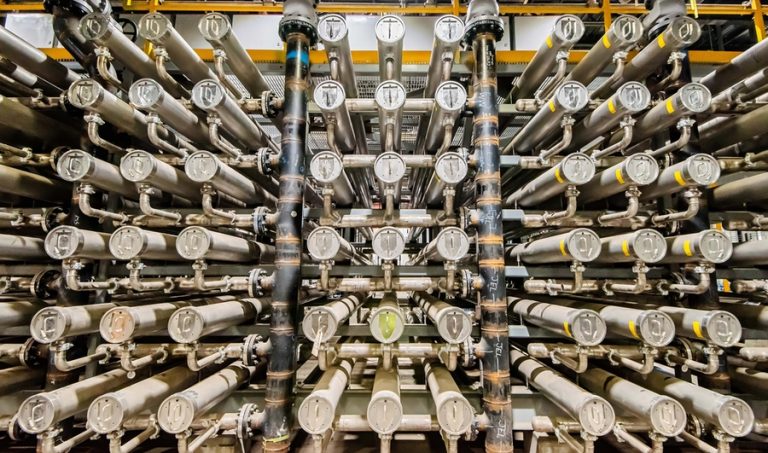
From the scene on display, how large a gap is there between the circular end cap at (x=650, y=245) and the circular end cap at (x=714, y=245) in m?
0.15

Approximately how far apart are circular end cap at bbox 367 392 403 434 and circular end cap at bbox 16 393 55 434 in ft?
3.91

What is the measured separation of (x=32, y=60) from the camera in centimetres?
158

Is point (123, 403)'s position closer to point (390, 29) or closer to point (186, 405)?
point (186, 405)

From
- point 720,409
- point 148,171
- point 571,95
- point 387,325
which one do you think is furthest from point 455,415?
point 148,171

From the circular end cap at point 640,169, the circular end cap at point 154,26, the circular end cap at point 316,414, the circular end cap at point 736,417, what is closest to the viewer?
the circular end cap at point 736,417

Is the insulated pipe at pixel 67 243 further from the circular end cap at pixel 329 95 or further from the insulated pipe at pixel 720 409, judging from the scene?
the insulated pipe at pixel 720 409

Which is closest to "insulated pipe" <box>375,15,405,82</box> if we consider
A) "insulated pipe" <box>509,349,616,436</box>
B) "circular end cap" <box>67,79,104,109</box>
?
"circular end cap" <box>67,79,104,109</box>

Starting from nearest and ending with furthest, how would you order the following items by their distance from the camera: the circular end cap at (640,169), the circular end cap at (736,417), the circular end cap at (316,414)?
the circular end cap at (736,417), the circular end cap at (316,414), the circular end cap at (640,169)

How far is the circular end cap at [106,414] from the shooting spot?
1.19 metres

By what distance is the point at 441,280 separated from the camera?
1.62 m

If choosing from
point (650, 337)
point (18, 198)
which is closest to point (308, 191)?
point (18, 198)

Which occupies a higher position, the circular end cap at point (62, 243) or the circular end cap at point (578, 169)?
the circular end cap at point (578, 169)

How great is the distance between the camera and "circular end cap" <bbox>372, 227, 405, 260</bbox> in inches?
55.6

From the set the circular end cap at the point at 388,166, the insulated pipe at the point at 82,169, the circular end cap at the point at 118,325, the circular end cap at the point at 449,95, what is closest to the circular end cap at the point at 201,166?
the insulated pipe at the point at 82,169
